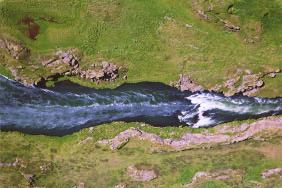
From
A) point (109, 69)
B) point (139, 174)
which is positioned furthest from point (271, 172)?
point (109, 69)

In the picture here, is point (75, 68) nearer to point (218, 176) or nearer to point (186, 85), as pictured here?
point (186, 85)

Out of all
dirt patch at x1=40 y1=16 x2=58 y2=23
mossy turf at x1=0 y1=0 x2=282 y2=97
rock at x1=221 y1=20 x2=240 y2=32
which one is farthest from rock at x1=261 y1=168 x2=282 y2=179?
dirt patch at x1=40 y1=16 x2=58 y2=23

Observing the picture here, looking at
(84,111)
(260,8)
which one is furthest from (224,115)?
(84,111)

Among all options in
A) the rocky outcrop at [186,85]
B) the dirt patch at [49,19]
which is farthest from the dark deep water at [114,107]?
the dirt patch at [49,19]

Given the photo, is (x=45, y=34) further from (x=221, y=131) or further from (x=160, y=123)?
(x=221, y=131)

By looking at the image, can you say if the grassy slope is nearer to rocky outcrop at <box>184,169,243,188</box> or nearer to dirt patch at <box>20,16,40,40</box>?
dirt patch at <box>20,16,40,40</box>
